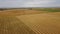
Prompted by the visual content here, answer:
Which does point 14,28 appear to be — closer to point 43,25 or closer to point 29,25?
point 29,25

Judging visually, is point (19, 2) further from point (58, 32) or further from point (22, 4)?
point (58, 32)

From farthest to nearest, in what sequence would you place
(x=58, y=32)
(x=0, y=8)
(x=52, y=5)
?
(x=52, y=5) < (x=0, y=8) < (x=58, y=32)

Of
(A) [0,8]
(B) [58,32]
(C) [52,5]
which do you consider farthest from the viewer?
(C) [52,5]

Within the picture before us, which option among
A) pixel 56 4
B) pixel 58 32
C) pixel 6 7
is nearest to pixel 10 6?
pixel 6 7

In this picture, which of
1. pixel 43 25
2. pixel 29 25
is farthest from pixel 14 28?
pixel 43 25

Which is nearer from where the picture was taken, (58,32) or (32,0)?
(58,32)

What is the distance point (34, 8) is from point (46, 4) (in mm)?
204

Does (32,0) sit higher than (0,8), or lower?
higher

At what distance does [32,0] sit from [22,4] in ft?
0.55

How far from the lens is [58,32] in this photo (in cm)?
71

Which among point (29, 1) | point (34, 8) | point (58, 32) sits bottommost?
point (34, 8)

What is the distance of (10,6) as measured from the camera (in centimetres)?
164

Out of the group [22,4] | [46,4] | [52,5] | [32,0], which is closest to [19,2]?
[22,4]

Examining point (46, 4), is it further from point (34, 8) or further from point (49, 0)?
→ point (34, 8)
